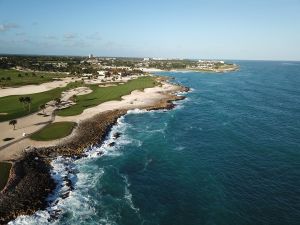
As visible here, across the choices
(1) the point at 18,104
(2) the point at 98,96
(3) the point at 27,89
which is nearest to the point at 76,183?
(1) the point at 18,104

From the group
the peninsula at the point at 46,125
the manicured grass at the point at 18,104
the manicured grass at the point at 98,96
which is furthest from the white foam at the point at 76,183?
the manicured grass at the point at 18,104

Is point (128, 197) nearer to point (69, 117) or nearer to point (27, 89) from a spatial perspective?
point (69, 117)

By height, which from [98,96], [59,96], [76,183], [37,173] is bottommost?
[76,183]

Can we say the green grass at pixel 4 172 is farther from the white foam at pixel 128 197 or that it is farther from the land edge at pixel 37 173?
the white foam at pixel 128 197

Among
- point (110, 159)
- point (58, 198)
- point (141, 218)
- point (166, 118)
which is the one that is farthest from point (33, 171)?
point (166, 118)

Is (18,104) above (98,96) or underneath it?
above

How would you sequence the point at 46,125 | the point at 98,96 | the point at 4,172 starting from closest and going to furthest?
the point at 4,172
the point at 46,125
the point at 98,96

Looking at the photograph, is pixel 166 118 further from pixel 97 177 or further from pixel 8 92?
pixel 8 92

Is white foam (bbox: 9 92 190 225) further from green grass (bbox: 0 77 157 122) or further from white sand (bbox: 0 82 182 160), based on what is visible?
green grass (bbox: 0 77 157 122)
